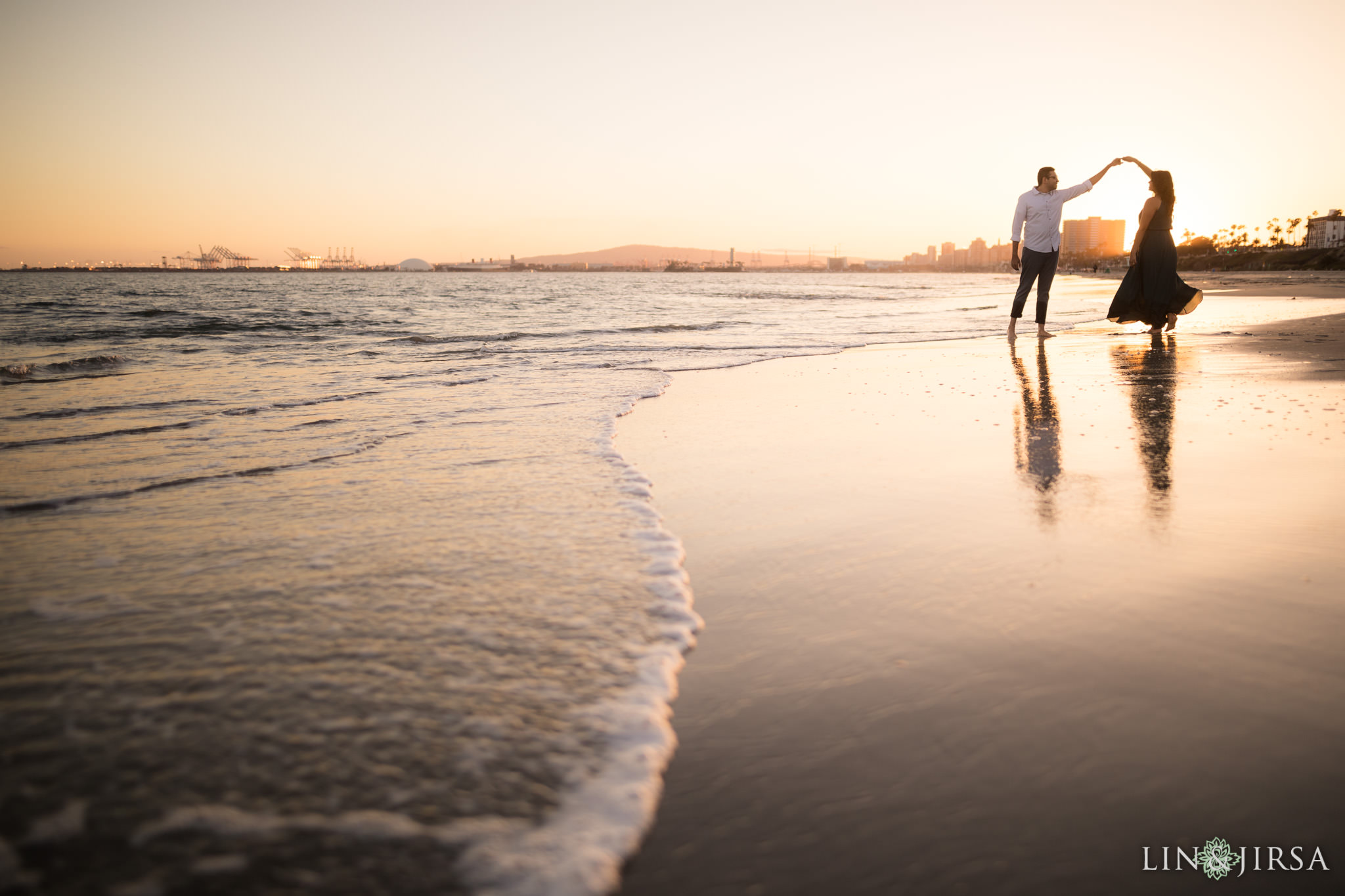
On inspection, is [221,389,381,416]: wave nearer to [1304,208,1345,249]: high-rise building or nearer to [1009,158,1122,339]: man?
[1009,158,1122,339]: man

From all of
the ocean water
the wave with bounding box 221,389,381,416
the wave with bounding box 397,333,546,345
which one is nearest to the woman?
the ocean water

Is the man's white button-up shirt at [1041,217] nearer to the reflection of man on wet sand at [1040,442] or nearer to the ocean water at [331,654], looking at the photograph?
the reflection of man on wet sand at [1040,442]

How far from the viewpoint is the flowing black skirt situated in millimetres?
10414

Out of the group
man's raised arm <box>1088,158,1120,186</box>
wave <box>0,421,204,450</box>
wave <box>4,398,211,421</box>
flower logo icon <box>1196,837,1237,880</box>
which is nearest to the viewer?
flower logo icon <box>1196,837,1237,880</box>

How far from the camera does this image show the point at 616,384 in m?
7.93

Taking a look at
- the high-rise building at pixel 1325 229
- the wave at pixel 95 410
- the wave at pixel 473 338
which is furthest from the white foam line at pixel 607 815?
the high-rise building at pixel 1325 229

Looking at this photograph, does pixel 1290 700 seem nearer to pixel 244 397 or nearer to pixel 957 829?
pixel 957 829

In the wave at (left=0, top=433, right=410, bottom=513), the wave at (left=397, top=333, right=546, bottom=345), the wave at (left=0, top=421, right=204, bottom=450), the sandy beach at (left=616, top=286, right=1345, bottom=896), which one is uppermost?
the wave at (left=397, top=333, right=546, bottom=345)

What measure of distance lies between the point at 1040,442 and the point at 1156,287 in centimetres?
784

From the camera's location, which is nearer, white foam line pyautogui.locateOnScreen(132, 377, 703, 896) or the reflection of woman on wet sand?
white foam line pyautogui.locateOnScreen(132, 377, 703, 896)

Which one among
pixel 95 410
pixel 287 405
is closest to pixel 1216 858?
pixel 287 405

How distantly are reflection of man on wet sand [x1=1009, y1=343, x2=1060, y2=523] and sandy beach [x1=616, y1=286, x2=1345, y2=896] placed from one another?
0.11ft

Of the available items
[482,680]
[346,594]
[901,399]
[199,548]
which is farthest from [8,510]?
[901,399]

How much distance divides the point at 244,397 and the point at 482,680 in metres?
6.42
